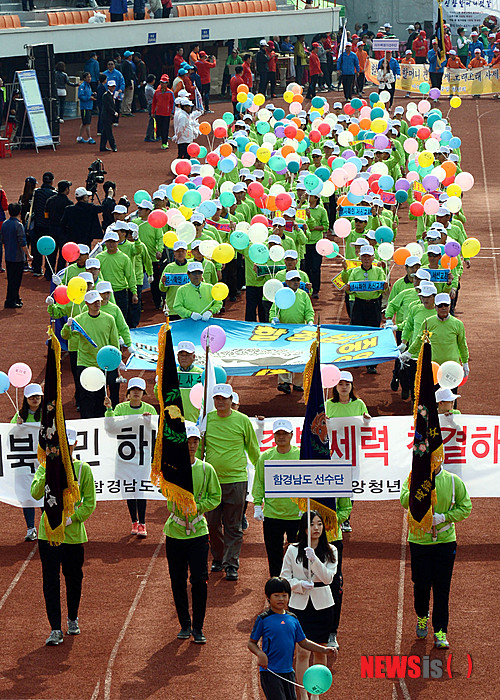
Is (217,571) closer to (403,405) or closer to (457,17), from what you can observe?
(403,405)

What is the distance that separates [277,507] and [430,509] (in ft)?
4.61

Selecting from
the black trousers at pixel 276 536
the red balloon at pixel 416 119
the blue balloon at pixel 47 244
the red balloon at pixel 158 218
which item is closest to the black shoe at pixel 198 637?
the black trousers at pixel 276 536

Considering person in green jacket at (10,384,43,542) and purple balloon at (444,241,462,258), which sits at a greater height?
purple balloon at (444,241,462,258)

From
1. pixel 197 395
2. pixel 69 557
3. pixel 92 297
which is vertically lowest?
pixel 69 557

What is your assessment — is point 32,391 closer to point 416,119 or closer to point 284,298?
point 284,298

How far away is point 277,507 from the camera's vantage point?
404 inches

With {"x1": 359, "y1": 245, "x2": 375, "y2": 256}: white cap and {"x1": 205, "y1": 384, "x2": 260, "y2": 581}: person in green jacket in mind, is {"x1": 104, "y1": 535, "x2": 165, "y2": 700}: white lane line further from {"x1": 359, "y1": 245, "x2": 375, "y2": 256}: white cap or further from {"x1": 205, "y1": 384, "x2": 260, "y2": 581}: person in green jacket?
{"x1": 359, "y1": 245, "x2": 375, "y2": 256}: white cap

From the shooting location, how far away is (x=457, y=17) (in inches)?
1971

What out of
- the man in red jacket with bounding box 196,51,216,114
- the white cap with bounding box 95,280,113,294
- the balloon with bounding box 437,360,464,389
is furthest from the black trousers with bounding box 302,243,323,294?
the man in red jacket with bounding box 196,51,216,114

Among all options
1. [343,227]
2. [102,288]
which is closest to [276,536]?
[102,288]

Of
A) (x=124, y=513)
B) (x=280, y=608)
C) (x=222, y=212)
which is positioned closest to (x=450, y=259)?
(x=222, y=212)

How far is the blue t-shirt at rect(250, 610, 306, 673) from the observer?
8133mm

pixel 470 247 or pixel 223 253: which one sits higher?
pixel 223 253

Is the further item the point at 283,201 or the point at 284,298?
the point at 283,201
